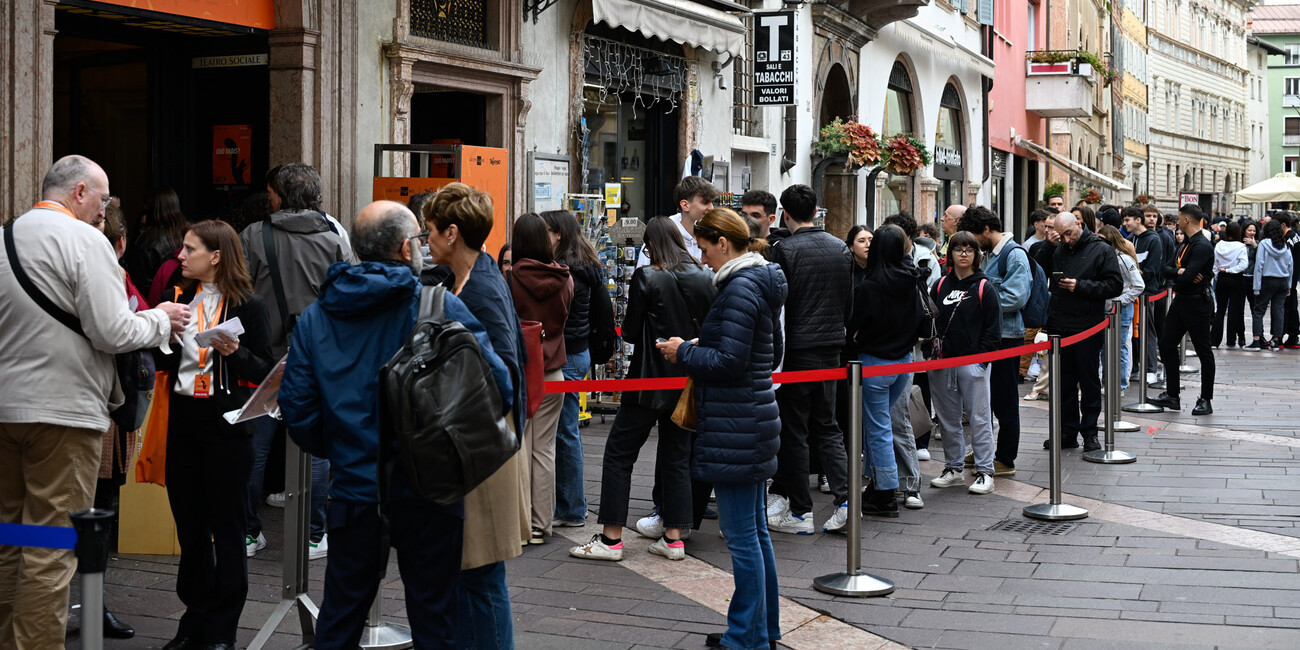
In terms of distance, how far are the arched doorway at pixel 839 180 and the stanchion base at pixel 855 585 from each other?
14419 millimetres

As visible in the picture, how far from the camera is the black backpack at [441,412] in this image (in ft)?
12.6

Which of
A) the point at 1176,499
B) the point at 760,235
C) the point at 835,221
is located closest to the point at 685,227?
the point at 760,235

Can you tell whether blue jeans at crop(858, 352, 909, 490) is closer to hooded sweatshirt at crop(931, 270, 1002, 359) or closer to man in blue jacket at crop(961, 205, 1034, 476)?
hooded sweatshirt at crop(931, 270, 1002, 359)

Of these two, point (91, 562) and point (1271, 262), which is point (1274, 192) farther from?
point (91, 562)

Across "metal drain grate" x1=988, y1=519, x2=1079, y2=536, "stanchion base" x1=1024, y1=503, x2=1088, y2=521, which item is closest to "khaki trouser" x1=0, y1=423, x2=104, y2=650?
"metal drain grate" x1=988, y1=519, x2=1079, y2=536

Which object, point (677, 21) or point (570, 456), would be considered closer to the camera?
point (570, 456)

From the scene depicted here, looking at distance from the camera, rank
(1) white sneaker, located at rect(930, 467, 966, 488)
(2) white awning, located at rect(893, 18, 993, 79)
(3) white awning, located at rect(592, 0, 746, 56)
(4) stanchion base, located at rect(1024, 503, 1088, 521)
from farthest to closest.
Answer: (2) white awning, located at rect(893, 18, 993, 79)
(3) white awning, located at rect(592, 0, 746, 56)
(1) white sneaker, located at rect(930, 467, 966, 488)
(4) stanchion base, located at rect(1024, 503, 1088, 521)

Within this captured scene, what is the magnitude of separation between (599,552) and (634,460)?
1.64 feet

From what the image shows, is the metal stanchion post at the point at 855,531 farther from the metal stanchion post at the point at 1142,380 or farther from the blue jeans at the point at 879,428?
the metal stanchion post at the point at 1142,380

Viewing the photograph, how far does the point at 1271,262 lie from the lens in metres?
19.8

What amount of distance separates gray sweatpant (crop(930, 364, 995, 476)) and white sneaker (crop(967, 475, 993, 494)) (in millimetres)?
41

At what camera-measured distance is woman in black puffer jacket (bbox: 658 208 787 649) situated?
520 centimetres

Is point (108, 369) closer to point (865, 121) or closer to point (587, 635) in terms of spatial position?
point (587, 635)

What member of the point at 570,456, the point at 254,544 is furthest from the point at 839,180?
the point at 254,544
